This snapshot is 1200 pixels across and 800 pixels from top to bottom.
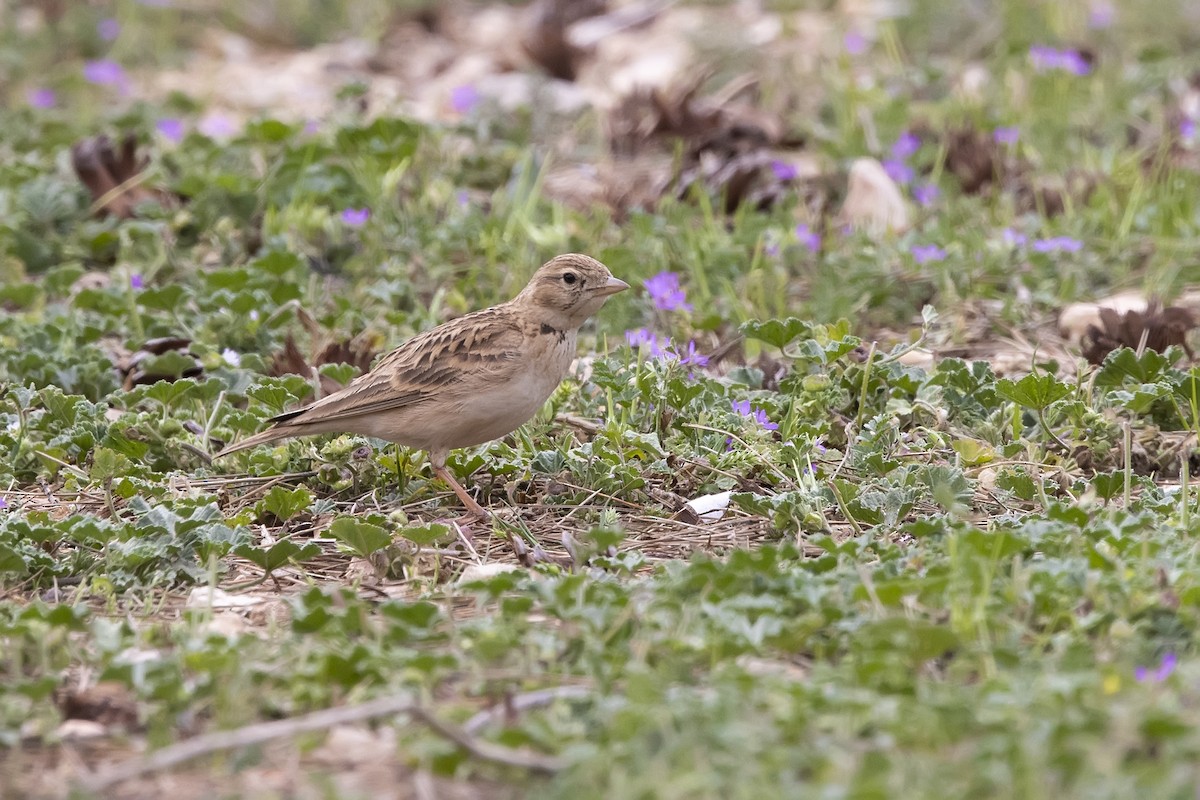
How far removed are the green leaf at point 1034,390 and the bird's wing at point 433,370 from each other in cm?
169

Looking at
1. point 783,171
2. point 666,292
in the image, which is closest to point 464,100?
point 783,171

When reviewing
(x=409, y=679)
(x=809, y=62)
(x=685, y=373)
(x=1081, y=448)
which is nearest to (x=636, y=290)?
(x=685, y=373)

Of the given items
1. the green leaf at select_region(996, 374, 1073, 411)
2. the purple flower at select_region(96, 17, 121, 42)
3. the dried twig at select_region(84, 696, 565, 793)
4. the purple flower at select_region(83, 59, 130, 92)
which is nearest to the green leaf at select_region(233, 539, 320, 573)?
the dried twig at select_region(84, 696, 565, 793)

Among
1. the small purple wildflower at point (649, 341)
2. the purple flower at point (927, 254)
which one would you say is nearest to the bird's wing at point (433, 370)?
the small purple wildflower at point (649, 341)

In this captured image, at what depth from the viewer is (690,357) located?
20.3 ft

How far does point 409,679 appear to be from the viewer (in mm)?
3814

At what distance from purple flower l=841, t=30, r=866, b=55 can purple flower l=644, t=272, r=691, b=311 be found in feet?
16.1

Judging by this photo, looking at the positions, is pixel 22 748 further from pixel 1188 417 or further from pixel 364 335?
pixel 1188 417

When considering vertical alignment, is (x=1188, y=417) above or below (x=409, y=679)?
below

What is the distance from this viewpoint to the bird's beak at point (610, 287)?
236 inches

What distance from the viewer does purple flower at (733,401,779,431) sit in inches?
227

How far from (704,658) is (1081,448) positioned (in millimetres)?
2355

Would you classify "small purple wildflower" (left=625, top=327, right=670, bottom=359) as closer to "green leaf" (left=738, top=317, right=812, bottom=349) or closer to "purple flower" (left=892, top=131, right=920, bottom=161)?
"green leaf" (left=738, top=317, right=812, bottom=349)

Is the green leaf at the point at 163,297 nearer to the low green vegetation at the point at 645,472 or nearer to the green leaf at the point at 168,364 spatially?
the low green vegetation at the point at 645,472
